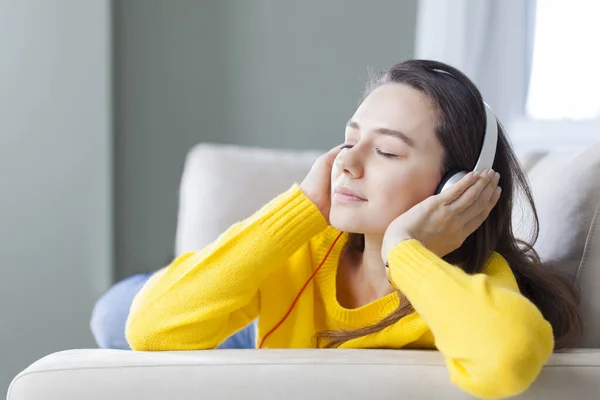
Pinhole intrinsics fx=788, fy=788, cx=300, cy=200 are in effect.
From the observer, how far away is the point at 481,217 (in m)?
1.23

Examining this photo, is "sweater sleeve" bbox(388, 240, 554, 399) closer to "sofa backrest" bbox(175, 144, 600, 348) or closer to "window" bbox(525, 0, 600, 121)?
"sofa backrest" bbox(175, 144, 600, 348)

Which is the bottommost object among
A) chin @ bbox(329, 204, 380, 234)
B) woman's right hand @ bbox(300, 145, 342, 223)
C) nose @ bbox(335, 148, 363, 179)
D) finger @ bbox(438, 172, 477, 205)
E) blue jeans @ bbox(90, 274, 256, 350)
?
blue jeans @ bbox(90, 274, 256, 350)

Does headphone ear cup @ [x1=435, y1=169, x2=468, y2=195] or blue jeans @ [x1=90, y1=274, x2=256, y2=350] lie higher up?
headphone ear cup @ [x1=435, y1=169, x2=468, y2=195]

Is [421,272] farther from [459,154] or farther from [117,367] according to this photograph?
[117,367]

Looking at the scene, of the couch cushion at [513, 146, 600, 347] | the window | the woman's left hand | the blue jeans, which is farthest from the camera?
the window

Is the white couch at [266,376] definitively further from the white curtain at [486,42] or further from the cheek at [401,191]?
the white curtain at [486,42]

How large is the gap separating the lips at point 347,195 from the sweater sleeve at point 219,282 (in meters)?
0.08

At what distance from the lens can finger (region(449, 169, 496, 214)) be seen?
1188mm

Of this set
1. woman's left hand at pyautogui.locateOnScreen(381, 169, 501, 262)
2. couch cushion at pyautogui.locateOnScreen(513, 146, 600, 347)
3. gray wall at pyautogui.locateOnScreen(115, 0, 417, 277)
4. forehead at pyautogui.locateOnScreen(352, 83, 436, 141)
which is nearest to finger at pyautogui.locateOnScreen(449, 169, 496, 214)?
woman's left hand at pyautogui.locateOnScreen(381, 169, 501, 262)

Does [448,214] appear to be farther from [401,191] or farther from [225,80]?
[225,80]

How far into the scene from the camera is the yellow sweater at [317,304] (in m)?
0.98

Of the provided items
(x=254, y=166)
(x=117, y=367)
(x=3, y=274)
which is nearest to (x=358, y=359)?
(x=117, y=367)

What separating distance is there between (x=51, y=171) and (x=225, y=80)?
74 cm

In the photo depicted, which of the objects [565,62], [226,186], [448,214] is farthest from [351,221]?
[565,62]
